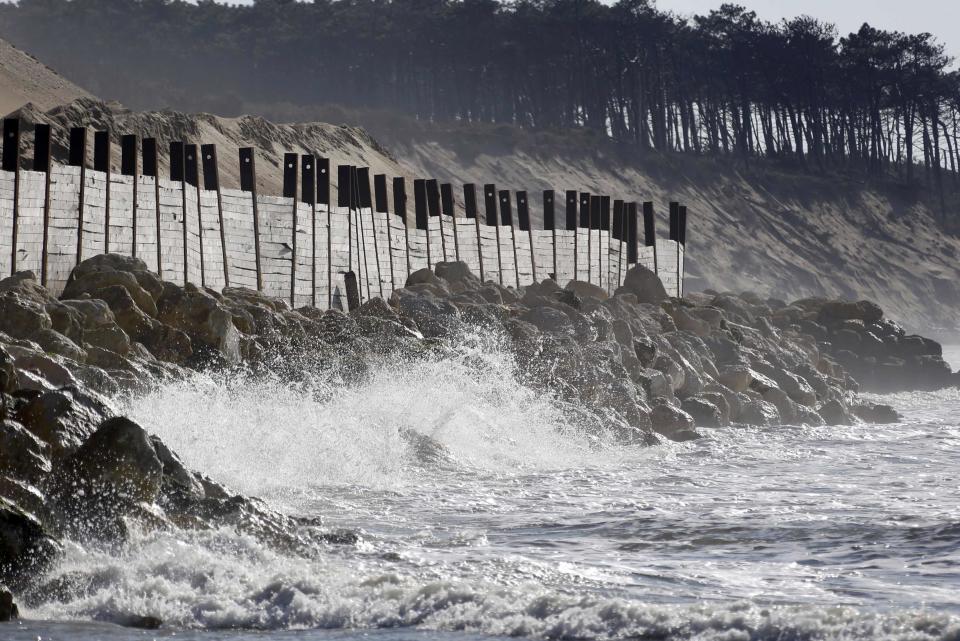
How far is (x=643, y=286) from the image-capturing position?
24.0 m

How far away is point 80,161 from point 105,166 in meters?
0.77

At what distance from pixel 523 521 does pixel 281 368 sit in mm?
4629

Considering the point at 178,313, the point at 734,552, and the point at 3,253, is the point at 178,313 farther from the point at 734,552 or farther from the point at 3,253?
the point at 734,552

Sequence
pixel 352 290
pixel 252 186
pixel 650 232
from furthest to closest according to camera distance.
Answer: pixel 650 232
pixel 352 290
pixel 252 186

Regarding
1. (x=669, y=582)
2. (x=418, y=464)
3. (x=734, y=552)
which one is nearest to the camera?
(x=669, y=582)

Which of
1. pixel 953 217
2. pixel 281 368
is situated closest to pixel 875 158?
pixel 953 217

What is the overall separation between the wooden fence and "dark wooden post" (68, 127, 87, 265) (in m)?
0.01

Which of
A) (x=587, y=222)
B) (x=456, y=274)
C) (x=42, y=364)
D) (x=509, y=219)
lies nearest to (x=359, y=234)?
(x=456, y=274)

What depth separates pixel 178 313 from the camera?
13398 millimetres

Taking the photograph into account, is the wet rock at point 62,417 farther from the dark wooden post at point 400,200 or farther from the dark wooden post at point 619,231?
the dark wooden post at point 619,231

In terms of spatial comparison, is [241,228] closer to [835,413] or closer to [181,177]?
[181,177]

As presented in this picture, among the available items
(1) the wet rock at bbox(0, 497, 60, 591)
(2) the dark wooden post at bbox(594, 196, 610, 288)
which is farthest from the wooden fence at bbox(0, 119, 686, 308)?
(1) the wet rock at bbox(0, 497, 60, 591)

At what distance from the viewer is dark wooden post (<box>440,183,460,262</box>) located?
71.8 ft

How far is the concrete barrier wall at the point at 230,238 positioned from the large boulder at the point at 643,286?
2124 millimetres
